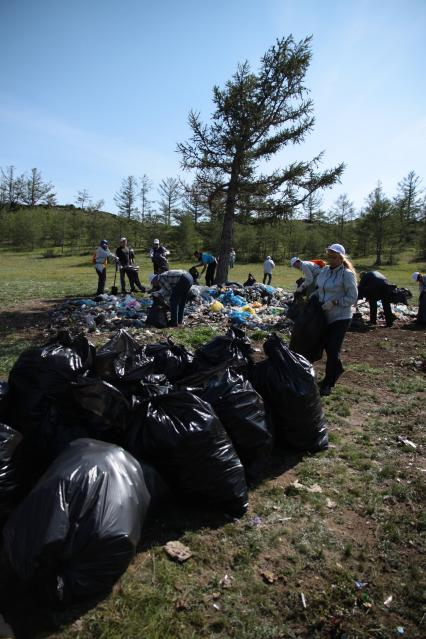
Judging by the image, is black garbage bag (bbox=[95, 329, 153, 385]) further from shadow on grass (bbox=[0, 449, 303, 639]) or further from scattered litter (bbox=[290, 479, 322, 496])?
scattered litter (bbox=[290, 479, 322, 496])

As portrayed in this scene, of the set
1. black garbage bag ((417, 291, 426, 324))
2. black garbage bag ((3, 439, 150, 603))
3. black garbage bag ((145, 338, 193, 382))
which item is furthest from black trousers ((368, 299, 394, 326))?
black garbage bag ((3, 439, 150, 603))

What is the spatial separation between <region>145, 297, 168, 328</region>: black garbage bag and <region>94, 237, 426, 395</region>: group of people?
0.37ft

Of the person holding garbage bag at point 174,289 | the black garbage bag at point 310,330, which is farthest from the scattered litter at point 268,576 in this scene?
the person holding garbage bag at point 174,289

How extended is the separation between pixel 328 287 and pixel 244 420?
7.23ft

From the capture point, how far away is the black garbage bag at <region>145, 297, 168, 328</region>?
7828 mm

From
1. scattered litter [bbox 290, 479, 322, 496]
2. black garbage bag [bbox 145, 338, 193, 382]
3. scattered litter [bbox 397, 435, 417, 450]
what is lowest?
scattered litter [bbox 290, 479, 322, 496]

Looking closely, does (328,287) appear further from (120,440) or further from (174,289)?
(174,289)

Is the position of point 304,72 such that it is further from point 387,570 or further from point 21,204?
point 21,204

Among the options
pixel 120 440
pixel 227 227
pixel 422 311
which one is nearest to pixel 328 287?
pixel 120 440

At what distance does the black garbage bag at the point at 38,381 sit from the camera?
9.71 ft

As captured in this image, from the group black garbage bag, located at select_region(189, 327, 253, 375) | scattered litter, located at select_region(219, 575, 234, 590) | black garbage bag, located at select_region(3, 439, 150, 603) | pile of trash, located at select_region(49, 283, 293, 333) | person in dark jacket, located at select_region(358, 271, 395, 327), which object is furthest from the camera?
person in dark jacket, located at select_region(358, 271, 395, 327)

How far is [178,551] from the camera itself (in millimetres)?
2271

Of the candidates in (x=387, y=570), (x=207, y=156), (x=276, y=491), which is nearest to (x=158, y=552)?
(x=276, y=491)

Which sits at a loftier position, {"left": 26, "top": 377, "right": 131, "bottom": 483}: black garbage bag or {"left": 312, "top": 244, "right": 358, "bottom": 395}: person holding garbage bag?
{"left": 312, "top": 244, "right": 358, "bottom": 395}: person holding garbage bag
